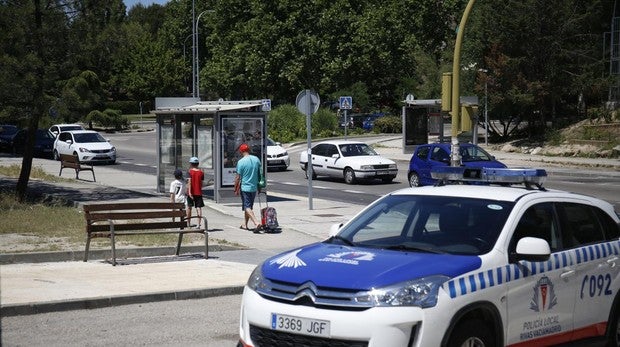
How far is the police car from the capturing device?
6.34 metres

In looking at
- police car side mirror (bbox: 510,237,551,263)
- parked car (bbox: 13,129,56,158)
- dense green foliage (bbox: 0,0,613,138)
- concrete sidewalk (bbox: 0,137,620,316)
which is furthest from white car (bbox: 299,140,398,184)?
police car side mirror (bbox: 510,237,551,263)

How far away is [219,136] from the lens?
82.7 ft

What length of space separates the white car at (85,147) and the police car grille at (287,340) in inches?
1496

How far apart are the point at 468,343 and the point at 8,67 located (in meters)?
18.7

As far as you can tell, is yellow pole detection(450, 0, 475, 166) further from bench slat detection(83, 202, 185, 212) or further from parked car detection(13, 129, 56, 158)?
parked car detection(13, 129, 56, 158)

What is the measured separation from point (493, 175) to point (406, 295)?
2259 millimetres

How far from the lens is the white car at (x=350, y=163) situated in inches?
1336

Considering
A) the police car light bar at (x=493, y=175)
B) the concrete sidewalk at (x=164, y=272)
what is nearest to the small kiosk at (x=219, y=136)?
the concrete sidewalk at (x=164, y=272)

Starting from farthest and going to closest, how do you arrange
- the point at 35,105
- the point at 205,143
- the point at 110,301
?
the point at 205,143 < the point at 35,105 < the point at 110,301

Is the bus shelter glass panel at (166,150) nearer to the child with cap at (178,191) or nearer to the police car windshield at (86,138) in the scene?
the child with cap at (178,191)

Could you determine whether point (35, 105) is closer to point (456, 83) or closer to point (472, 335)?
point (456, 83)

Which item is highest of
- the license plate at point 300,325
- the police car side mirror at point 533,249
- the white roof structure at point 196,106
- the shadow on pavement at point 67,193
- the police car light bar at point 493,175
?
the white roof structure at point 196,106

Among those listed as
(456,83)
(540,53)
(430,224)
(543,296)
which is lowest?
(543,296)

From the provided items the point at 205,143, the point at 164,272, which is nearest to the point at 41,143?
the point at 205,143
